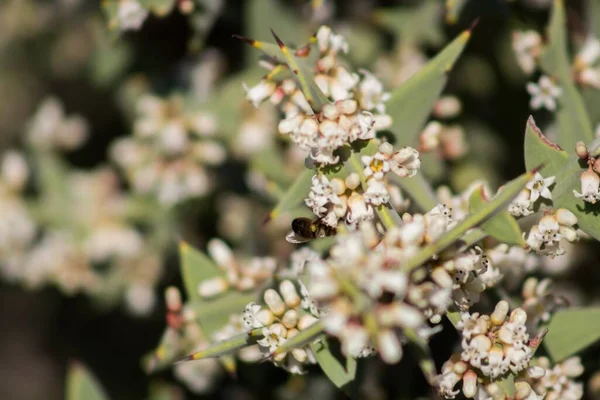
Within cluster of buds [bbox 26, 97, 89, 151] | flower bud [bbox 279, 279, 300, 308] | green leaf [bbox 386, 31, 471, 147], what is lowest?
flower bud [bbox 279, 279, 300, 308]

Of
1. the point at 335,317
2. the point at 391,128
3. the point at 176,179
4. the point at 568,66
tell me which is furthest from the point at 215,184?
the point at 335,317

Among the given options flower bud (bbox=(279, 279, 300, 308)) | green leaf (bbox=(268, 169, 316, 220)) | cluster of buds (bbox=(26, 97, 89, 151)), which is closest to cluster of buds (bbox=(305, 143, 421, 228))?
green leaf (bbox=(268, 169, 316, 220))

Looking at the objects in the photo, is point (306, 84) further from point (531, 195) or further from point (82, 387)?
point (82, 387)

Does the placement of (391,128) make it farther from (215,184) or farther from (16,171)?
(16,171)

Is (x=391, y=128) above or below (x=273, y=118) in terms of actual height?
below

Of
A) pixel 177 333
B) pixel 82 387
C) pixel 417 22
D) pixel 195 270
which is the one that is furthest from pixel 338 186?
pixel 82 387

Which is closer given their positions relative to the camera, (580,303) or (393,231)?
(393,231)

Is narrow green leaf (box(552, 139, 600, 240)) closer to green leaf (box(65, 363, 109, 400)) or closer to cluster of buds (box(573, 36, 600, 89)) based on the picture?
cluster of buds (box(573, 36, 600, 89))
